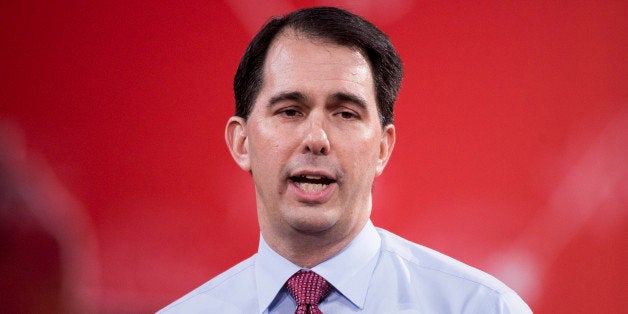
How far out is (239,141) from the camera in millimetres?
1719

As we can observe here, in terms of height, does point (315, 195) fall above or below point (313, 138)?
below

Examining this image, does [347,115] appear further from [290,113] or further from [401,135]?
[401,135]

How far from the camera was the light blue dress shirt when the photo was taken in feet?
5.06

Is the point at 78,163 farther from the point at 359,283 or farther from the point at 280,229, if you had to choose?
the point at 359,283

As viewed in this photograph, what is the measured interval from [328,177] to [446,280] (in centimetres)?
40

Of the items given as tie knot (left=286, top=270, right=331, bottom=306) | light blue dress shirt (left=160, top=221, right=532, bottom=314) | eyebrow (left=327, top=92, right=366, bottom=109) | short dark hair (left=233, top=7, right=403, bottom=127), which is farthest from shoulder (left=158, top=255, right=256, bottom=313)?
eyebrow (left=327, top=92, right=366, bottom=109)

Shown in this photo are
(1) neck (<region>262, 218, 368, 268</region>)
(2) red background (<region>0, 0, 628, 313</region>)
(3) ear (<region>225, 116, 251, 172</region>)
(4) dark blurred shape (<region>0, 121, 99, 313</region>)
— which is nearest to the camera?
(1) neck (<region>262, 218, 368, 268</region>)

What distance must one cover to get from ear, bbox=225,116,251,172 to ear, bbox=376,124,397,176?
32 centimetres

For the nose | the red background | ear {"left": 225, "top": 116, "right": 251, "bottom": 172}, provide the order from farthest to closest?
1. the red background
2. ear {"left": 225, "top": 116, "right": 251, "bottom": 172}
3. the nose

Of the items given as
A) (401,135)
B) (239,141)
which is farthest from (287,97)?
(401,135)

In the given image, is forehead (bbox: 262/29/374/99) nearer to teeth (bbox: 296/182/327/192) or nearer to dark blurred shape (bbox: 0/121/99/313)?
teeth (bbox: 296/182/327/192)

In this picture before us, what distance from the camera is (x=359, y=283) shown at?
158cm

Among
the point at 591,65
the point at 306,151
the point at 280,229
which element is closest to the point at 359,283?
the point at 280,229

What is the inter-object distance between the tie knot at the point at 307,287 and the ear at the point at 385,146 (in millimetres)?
297
